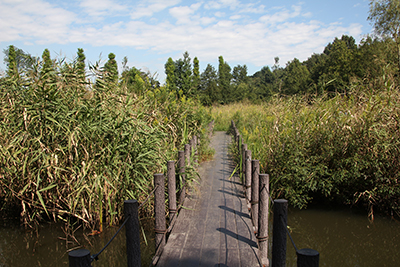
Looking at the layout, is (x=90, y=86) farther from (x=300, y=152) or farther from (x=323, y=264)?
(x=323, y=264)

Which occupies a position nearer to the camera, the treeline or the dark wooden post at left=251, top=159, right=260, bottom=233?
the dark wooden post at left=251, top=159, right=260, bottom=233

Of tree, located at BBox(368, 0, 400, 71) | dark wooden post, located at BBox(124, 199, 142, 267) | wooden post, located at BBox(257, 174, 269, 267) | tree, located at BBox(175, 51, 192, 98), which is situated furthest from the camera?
tree, located at BBox(175, 51, 192, 98)

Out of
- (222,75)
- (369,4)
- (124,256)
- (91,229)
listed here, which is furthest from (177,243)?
(222,75)

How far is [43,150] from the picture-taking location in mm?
4156

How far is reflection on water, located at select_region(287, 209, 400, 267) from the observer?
4566 mm

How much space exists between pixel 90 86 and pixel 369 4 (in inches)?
1020

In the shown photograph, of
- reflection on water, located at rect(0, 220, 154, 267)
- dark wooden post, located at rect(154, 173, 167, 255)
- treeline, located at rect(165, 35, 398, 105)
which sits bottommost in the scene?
reflection on water, located at rect(0, 220, 154, 267)

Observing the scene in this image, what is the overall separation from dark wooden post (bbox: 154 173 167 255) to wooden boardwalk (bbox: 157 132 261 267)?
125mm

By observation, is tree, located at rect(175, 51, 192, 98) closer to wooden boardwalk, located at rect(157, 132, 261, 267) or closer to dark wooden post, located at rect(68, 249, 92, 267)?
wooden boardwalk, located at rect(157, 132, 261, 267)

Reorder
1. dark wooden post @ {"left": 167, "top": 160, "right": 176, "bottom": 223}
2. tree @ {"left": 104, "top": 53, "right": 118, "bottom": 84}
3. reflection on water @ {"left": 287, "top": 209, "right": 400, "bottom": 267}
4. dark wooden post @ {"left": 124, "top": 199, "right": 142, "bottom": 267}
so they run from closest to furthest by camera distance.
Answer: dark wooden post @ {"left": 124, "top": 199, "right": 142, "bottom": 267} < dark wooden post @ {"left": 167, "top": 160, "right": 176, "bottom": 223} < reflection on water @ {"left": 287, "top": 209, "right": 400, "bottom": 267} < tree @ {"left": 104, "top": 53, "right": 118, "bottom": 84}

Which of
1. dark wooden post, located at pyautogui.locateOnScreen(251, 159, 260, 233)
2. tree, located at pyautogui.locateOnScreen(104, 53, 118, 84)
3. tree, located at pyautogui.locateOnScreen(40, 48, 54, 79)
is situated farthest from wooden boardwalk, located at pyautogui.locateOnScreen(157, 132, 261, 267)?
tree, located at pyautogui.locateOnScreen(40, 48, 54, 79)

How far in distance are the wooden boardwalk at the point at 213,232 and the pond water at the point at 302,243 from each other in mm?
709

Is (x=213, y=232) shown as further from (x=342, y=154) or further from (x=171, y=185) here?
(x=342, y=154)

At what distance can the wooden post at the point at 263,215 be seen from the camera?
3.22 m
